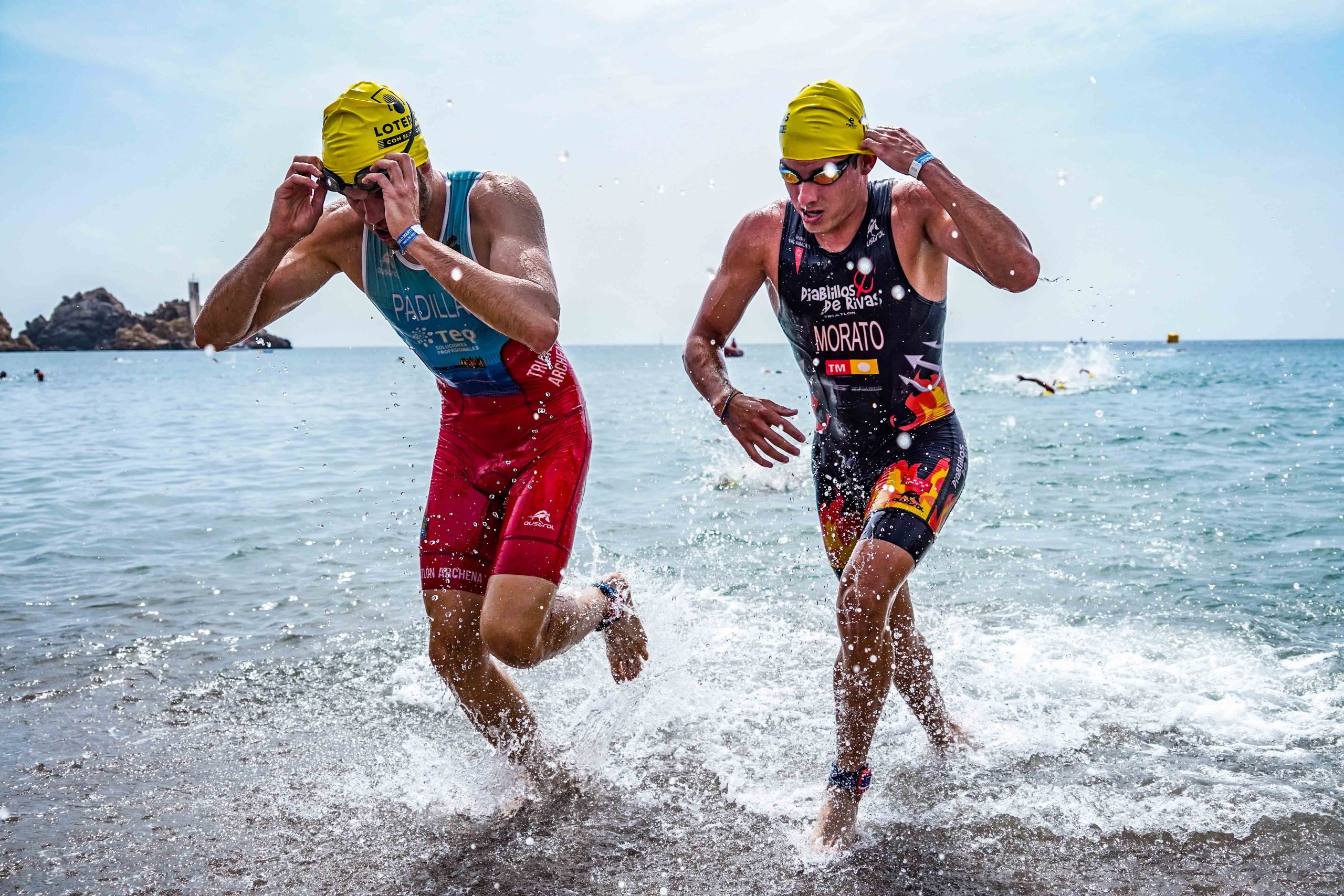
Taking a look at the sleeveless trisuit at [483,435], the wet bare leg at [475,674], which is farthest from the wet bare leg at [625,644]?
the sleeveless trisuit at [483,435]

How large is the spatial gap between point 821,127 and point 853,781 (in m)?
2.38

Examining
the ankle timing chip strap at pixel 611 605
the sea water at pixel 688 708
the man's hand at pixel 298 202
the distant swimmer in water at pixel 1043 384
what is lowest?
the sea water at pixel 688 708

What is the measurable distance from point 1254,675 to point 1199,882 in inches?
96.5

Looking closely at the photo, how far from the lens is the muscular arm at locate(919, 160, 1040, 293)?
345cm

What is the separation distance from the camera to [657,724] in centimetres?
468

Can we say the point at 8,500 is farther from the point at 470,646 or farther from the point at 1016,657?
the point at 1016,657

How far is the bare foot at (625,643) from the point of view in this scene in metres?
4.69

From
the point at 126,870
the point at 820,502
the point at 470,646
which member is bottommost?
the point at 126,870

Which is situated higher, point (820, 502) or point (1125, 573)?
point (820, 502)

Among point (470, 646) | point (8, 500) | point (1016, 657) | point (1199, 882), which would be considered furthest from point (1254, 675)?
point (8, 500)

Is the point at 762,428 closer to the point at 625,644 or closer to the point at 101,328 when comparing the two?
the point at 625,644

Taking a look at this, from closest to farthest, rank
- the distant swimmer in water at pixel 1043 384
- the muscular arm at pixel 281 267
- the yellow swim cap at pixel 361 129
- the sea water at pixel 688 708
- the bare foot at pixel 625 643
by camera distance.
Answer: the sea water at pixel 688 708 < the yellow swim cap at pixel 361 129 < the muscular arm at pixel 281 267 < the bare foot at pixel 625 643 < the distant swimmer in water at pixel 1043 384

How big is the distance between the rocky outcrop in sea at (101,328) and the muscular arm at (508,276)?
13113 cm

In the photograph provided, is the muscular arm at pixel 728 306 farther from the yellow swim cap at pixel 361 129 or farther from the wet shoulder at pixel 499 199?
the yellow swim cap at pixel 361 129
